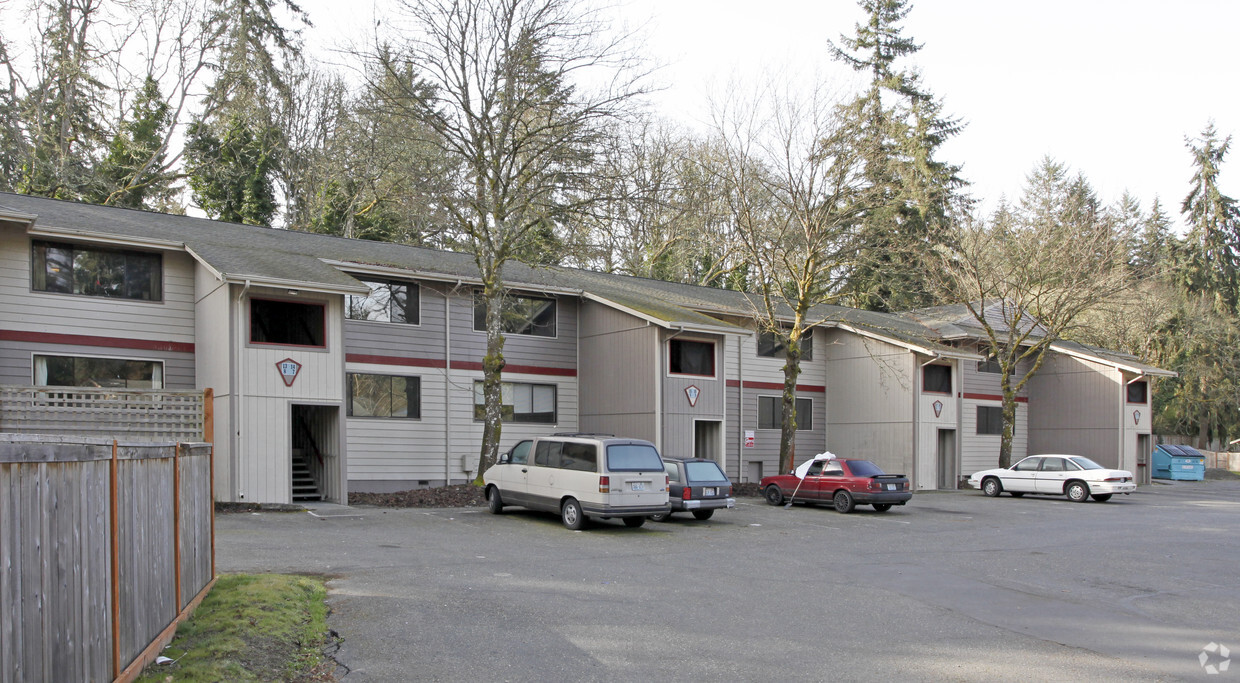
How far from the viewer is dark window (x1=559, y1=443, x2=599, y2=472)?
1679cm

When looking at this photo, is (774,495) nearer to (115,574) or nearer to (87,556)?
(115,574)

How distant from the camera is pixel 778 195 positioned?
91.4 feet

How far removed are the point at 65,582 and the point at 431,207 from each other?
18.7 meters

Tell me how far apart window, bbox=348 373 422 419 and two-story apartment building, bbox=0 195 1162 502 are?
0.12 ft

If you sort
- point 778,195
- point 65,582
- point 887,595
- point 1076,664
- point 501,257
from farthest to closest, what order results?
point 778,195 → point 501,257 → point 887,595 → point 1076,664 → point 65,582

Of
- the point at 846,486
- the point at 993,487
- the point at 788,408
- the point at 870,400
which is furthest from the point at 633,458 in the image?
the point at 993,487

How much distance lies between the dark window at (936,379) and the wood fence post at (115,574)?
27.6 m

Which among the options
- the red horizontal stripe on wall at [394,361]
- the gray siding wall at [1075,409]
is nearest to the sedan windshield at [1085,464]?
the gray siding wall at [1075,409]

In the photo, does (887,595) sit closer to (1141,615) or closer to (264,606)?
(1141,615)

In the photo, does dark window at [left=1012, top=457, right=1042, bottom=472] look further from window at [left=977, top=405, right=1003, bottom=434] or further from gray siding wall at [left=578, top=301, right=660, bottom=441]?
gray siding wall at [left=578, top=301, right=660, bottom=441]

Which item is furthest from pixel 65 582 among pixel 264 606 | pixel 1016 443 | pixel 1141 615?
pixel 1016 443

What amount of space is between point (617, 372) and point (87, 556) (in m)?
19.9

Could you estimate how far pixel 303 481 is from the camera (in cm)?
2162

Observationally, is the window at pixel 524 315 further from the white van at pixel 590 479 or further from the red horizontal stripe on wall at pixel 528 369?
the white van at pixel 590 479
